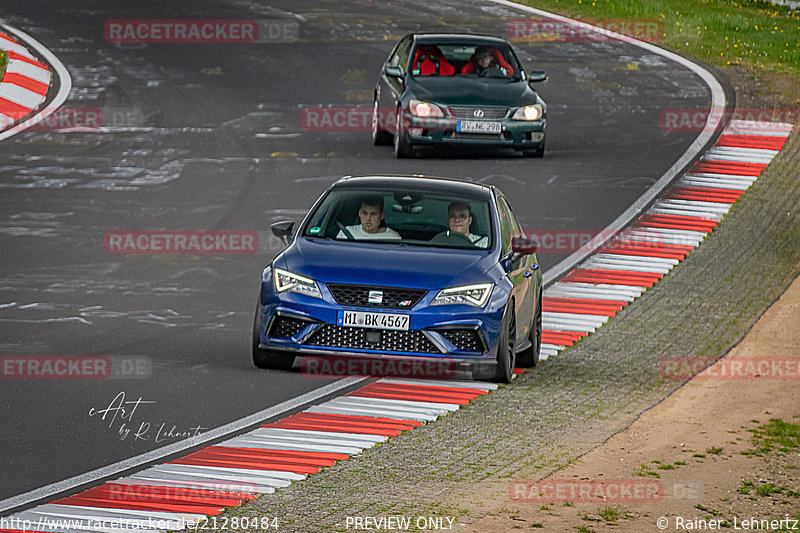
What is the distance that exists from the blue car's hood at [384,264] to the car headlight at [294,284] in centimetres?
5

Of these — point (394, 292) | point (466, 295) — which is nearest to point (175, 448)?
point (394, 292)

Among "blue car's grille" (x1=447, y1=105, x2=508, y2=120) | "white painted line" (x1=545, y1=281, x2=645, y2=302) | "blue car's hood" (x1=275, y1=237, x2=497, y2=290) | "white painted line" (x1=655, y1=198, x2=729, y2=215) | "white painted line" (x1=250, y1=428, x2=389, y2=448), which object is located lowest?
"white painted line" (x1=545, y1=281, x2=645, y2=302)

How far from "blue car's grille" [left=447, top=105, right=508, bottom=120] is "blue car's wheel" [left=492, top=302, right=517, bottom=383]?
9.51 metres

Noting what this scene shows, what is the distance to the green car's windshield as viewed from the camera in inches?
921

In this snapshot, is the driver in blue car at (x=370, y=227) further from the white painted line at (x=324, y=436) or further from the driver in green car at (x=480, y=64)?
the driver in green car at (x=480, y=64)

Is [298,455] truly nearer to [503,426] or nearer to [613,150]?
[503,426]

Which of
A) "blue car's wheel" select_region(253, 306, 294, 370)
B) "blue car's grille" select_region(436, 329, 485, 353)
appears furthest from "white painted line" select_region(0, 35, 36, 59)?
"blue car's grille" select_region(436, 329, 485, 353)

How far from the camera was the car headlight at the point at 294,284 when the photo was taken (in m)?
12.6

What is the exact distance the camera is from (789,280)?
59.9 feet

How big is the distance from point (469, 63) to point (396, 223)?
998 centimetres

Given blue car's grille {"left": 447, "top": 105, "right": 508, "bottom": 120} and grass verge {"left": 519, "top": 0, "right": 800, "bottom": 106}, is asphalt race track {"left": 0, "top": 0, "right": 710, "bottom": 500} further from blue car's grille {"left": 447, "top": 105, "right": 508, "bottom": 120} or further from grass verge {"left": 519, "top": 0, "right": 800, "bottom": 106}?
grass verge {"left": 519, "top": 0, "right": 800, "bottom": 106}

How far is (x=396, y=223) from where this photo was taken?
1391 cm

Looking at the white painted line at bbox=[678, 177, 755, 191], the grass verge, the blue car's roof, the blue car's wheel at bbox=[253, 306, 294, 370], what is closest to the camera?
the blue car's wheel at bbox=[253, 306, 294, 370]

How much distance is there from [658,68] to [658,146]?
21.8ft
